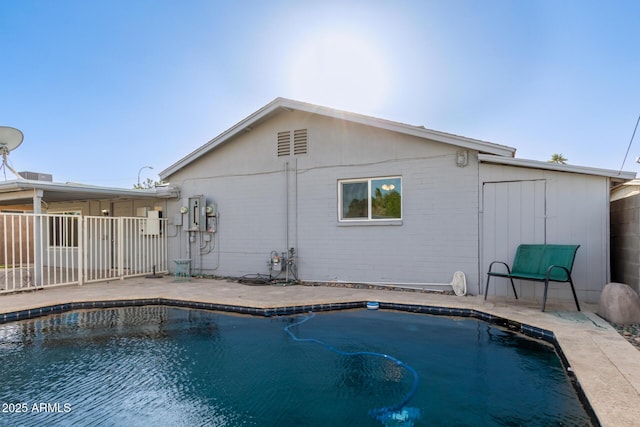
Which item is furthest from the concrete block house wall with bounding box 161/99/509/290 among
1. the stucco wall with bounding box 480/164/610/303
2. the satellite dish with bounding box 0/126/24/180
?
the satellite dish with bounding box 0/126/24/180

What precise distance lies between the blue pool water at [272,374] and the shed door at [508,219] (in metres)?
1.74

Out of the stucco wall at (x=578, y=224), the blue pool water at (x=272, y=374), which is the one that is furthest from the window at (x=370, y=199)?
the blue pool water at (x=272, y=374)

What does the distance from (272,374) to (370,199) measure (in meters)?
4.60

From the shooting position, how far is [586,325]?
434cm

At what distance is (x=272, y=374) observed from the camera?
350 cm

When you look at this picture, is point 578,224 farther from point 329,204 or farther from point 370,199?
point 329,204

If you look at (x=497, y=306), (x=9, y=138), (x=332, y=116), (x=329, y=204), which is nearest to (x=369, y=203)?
(x=329, y=204)

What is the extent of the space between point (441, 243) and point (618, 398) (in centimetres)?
421

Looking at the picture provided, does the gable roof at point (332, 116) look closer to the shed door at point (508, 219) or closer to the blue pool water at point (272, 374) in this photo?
the shed door at point (508, 219)

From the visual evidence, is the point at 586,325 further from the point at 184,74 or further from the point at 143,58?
the point at 143,58

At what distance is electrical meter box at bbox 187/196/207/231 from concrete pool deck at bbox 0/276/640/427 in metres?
1.37

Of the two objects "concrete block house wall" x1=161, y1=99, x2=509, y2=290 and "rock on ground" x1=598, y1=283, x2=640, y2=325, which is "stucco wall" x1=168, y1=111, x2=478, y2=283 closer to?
"concrete block house wall" x1=161, y1=99, x2=509, y2=290

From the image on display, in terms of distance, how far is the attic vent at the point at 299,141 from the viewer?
8.03m

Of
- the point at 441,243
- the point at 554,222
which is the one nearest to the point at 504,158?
the point at 554,222
